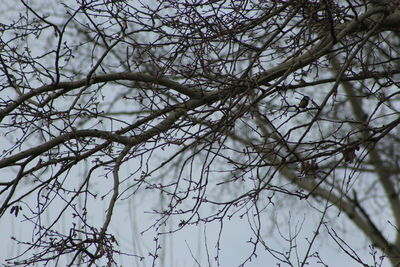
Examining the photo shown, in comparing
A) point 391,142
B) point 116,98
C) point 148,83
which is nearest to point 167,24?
point 148,83

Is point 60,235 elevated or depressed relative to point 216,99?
depressed

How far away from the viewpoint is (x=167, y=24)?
15.3ft

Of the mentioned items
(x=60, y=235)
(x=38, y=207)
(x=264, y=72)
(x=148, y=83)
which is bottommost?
(x=60, y=235)

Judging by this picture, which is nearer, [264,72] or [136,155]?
[264,72]

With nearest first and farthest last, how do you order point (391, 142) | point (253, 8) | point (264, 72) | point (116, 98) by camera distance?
point (264, 72) < point (253, 8) < point (391, 142) < point (116, 98)

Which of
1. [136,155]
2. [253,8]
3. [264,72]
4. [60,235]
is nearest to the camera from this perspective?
[60,235]

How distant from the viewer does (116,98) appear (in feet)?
46.1

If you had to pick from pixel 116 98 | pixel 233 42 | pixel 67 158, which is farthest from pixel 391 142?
pixel 67 158

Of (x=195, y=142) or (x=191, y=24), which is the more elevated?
(x=191, y=24)

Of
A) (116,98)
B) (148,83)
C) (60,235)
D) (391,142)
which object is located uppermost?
(116,98)

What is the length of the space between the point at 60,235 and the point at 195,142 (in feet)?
3.88

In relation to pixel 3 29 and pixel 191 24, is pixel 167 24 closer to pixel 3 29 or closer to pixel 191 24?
pixel 191 24

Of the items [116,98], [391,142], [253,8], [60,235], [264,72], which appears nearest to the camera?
[60,235]

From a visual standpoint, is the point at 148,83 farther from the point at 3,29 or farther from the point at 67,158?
the point at 3,29
